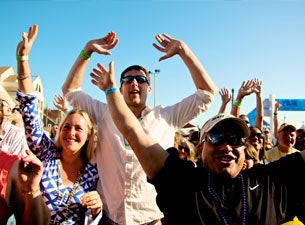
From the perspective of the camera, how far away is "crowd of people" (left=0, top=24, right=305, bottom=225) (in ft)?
6.38

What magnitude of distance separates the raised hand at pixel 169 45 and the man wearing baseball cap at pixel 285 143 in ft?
10.2

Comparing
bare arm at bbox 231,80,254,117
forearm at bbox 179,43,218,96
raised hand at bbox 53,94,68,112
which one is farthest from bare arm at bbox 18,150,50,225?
bare arm at bbox 231,80,254,117

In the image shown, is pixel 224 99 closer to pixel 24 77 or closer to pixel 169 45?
pixel 169 45

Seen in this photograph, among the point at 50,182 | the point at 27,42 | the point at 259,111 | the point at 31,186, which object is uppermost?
the point at 27,42

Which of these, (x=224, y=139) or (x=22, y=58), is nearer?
(x=224, y=139)

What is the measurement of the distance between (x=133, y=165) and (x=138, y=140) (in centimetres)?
69

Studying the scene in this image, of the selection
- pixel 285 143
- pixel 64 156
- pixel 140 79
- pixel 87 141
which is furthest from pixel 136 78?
pixel 285 143

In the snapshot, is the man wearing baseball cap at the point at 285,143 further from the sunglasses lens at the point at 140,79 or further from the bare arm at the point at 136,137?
the bare arm at the point at 136,137

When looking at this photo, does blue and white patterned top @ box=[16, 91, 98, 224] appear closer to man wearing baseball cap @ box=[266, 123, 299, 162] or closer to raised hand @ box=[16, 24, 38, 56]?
raised hand @ box=[16, 24, 38, 56]

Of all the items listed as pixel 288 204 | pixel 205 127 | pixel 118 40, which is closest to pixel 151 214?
pixel 205 127

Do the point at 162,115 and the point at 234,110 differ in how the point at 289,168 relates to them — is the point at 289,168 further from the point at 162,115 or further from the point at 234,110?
the point at 234,110

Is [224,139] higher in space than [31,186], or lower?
higher

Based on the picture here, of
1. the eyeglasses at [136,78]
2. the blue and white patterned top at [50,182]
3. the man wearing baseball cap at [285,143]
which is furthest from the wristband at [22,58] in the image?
the man wearing baseball cap at [285,143]

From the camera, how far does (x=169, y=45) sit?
115 inches
